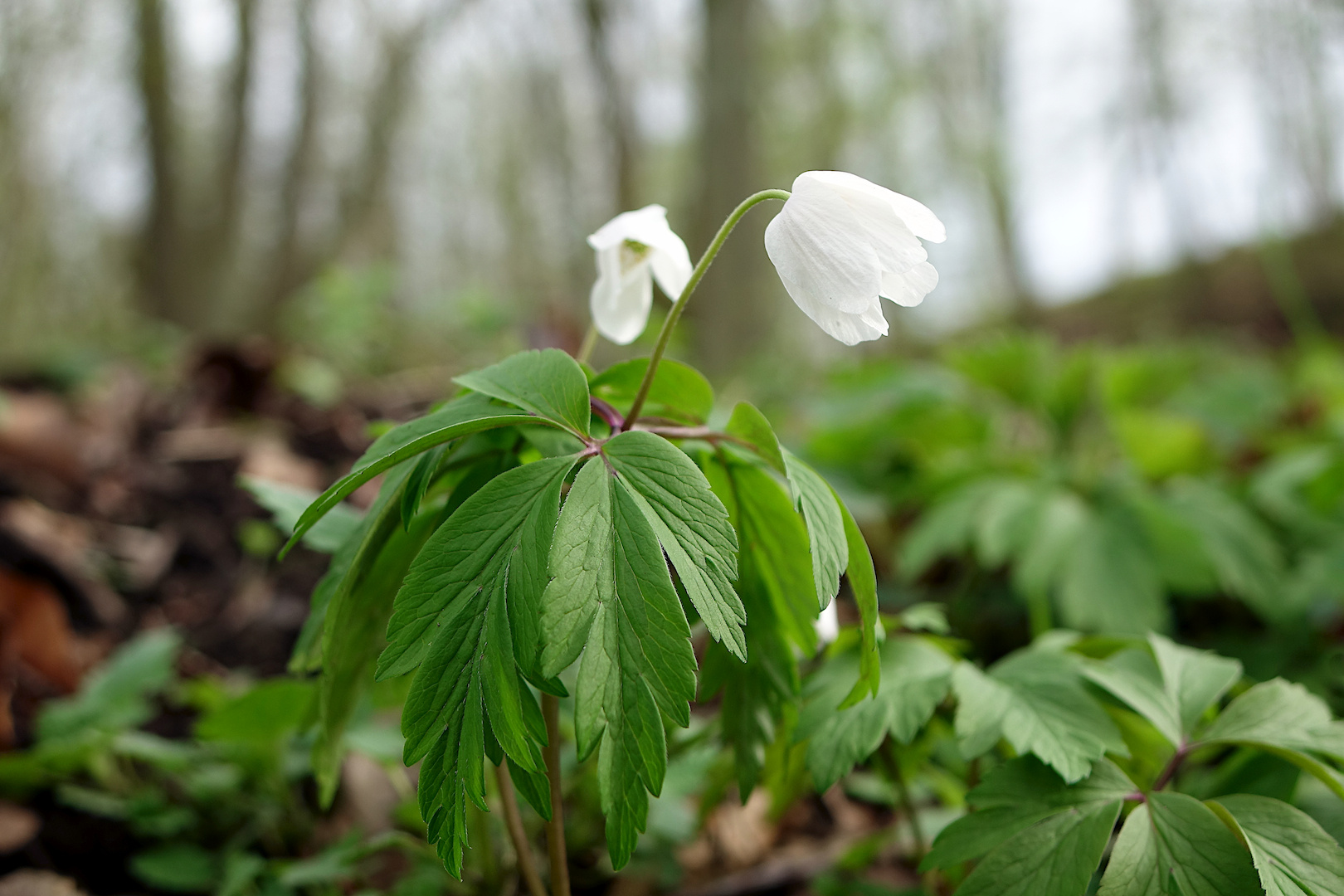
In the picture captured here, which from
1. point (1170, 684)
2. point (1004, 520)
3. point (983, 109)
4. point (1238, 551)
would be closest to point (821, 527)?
point (1170, 684)

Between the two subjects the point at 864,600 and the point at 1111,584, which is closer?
the point at 864,600

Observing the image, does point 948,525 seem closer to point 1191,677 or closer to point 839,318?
point 1191,677

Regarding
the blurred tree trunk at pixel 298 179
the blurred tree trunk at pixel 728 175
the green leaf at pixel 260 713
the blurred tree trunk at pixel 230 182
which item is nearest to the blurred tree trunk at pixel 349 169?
the blurred tree trunk at pixel 298 179

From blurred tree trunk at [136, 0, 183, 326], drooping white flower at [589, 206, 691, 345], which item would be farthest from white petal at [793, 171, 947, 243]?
blurred tree trunk at [136, 0, 183, 326]

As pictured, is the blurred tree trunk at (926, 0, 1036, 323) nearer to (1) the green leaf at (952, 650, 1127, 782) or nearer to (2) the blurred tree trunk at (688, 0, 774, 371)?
(2) the blurred tree trunk at (688, 0, 774, 371)

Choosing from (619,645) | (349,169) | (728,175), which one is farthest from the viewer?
(349,169)

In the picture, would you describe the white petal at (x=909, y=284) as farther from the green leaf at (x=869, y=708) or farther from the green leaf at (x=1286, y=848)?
the green leaf at (x=1286, y=848)

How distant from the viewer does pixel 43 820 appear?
128 centimetres

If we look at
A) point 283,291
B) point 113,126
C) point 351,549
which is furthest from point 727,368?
point 113,126

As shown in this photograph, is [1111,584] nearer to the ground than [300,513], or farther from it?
nearer to the ground

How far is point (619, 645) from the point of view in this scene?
58 centimetres

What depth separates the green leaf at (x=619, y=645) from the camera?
56 centimetres

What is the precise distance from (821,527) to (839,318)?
0.18 metres

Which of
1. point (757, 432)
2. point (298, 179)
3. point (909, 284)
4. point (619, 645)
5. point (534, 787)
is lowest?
point (534, 787)
